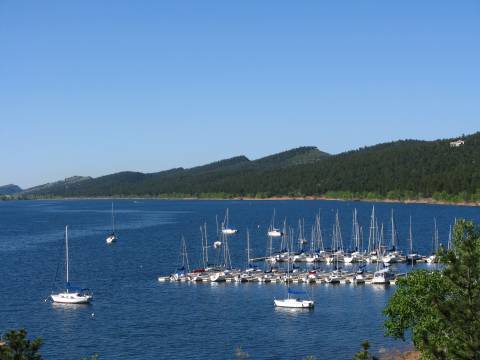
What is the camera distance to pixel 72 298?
255 ft

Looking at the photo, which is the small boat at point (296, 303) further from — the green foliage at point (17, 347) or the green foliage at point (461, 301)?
the green foliage at point (17, 347)

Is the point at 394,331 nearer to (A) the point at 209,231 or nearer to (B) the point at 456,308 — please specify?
(B) the point at 456,308

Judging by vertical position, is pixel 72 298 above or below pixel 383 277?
below

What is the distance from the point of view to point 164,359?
177 ft

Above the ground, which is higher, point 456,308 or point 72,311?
point 456,308

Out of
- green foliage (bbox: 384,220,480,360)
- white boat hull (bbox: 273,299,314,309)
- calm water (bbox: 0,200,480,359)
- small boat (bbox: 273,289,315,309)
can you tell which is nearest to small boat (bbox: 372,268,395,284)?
calm water (bbox: 0,200,480,359)

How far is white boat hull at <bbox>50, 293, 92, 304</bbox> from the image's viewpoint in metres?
77.6

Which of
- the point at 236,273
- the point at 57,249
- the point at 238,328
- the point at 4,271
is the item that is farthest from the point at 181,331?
the point at 57,249

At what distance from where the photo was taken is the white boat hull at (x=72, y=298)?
77.6 metres

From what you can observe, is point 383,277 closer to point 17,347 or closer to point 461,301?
point 461,301

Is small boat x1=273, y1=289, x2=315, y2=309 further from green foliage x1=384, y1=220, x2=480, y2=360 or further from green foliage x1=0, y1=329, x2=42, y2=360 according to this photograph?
green foliage x1=0, y1=329, x2=42, y2=360

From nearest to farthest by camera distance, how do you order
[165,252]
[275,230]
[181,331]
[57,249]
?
[181,331]
[165,252]
[57,249]
[275,230]

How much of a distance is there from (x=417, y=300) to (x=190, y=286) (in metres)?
52.0

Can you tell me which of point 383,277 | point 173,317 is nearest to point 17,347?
point 173,317
